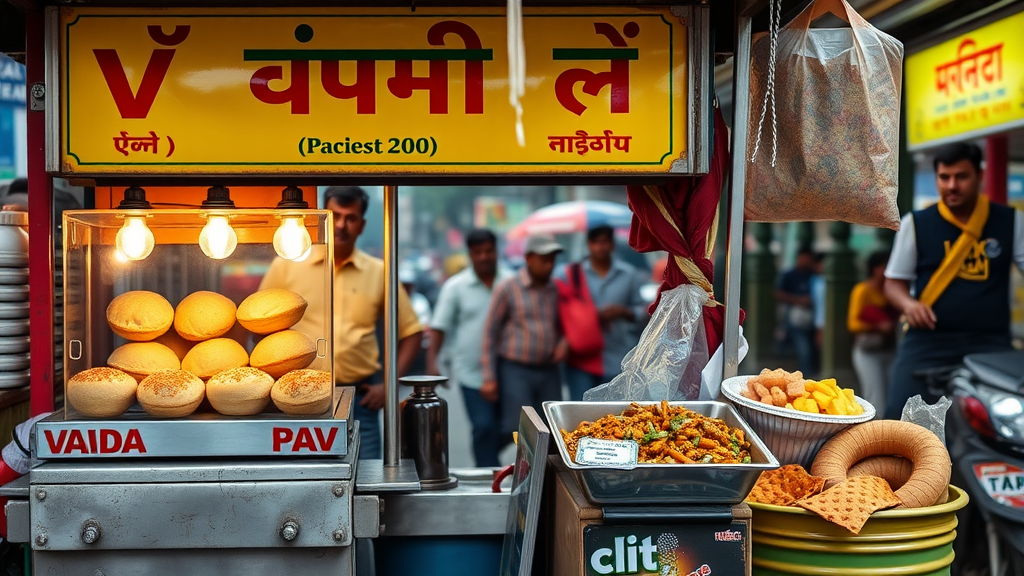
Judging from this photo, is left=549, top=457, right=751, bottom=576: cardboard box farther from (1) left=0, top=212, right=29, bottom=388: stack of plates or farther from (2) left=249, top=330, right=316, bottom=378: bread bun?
(1) left=0, top=212, right=29, bottom=388: stack of plates

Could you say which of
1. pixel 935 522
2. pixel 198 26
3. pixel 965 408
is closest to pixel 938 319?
pixel 965 408

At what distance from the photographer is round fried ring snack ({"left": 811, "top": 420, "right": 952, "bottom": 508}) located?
8.57ft

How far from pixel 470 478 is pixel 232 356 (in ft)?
3.74

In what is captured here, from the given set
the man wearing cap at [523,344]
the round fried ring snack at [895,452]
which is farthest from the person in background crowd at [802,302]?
the round fried ring snack at [895,452]

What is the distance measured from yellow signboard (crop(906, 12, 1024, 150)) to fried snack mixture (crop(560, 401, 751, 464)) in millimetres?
3763

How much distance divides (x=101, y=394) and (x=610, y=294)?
15.3 feet

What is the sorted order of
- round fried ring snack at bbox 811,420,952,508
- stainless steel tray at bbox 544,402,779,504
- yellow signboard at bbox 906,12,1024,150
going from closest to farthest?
stainless steel tray at bbox 544,402,779,504, round fried ring snack at bbox 811,420,952,508, yellow signboard at bbox 906,12,1024,150

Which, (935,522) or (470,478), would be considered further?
(470,478)

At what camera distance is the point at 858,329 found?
837 centimetres

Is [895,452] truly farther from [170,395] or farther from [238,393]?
[170,395]

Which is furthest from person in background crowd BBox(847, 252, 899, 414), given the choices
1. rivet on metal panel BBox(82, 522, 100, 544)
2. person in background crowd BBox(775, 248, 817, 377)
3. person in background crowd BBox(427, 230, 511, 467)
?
rivet on metal panel BBox(82, 522, 100, 544)

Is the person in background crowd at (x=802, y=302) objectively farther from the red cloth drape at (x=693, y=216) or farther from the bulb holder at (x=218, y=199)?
the bulb holder at (x=218, y=199)

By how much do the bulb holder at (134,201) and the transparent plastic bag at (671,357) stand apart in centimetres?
167

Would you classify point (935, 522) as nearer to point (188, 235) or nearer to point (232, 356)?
point (232, 356)
